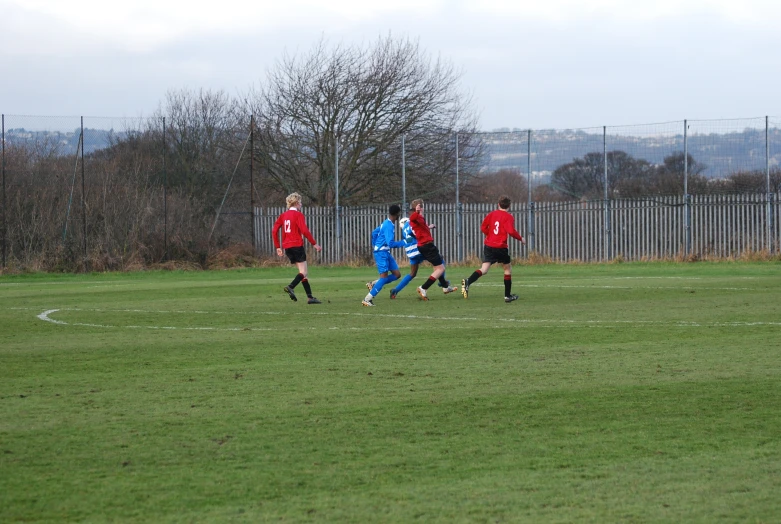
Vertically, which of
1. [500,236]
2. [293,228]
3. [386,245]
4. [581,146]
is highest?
[581,146]

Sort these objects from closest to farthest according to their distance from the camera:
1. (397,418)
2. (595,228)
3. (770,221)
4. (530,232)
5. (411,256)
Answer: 1. (397,418)
2. (411,256)
3. (770,221)
4. (595,228)
5. (530,232)

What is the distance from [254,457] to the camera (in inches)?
227

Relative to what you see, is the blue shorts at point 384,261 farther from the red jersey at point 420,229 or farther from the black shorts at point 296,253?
the black shorts at point 296,253

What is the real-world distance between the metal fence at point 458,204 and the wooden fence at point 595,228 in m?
0.03

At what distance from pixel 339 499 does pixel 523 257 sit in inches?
1128

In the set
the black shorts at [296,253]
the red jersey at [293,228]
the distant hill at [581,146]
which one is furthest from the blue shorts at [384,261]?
the distant hill at [581,146]

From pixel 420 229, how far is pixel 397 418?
431 inches

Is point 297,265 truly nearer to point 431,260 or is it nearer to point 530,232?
point 431,260

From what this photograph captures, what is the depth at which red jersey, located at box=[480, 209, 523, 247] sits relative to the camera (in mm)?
16797

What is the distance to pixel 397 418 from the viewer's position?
22.5 feet

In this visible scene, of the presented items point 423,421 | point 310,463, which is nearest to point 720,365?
point 423,421

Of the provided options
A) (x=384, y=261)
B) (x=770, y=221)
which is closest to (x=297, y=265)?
(x=384, y=261)

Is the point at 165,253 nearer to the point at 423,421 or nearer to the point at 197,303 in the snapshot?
the point at 197,303

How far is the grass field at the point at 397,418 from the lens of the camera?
4895mm
